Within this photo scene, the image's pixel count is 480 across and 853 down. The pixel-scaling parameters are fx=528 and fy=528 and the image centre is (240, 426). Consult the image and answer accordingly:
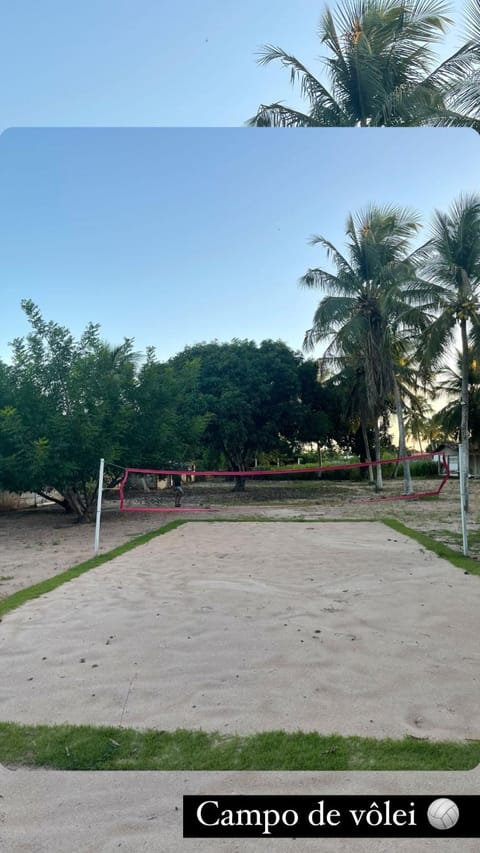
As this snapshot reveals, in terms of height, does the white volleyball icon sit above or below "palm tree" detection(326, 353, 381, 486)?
below

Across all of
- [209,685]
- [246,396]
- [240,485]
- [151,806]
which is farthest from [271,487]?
[151,806]

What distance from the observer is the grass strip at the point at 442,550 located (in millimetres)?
4680

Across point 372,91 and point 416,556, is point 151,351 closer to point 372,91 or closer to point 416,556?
point 372,91

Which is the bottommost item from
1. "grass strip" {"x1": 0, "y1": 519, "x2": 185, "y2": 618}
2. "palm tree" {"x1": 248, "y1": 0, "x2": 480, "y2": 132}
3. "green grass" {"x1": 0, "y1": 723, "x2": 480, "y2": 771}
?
"grass strip" {"x1": 0, "y1": 519, "x2": 185, "y2": 618}

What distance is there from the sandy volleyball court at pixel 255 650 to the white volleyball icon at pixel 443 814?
388 mm

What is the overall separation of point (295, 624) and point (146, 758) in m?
1.52

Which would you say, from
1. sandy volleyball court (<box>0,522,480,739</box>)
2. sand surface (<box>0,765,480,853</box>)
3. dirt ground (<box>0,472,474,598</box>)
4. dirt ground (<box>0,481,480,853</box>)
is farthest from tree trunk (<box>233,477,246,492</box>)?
sand surface (<box>0,765,480,853</box>)

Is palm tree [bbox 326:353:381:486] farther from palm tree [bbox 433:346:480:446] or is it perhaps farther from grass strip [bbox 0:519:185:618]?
grass strip [bbox 0:519:185:618]

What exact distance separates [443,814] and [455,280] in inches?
388

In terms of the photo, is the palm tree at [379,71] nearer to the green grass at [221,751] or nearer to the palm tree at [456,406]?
the green grass at [221,751]

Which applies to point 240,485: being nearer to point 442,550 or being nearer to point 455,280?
point 455,280

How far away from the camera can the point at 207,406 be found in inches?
498

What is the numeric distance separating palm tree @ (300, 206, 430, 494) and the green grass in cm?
898

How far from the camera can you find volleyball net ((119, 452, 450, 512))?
39.3ft
